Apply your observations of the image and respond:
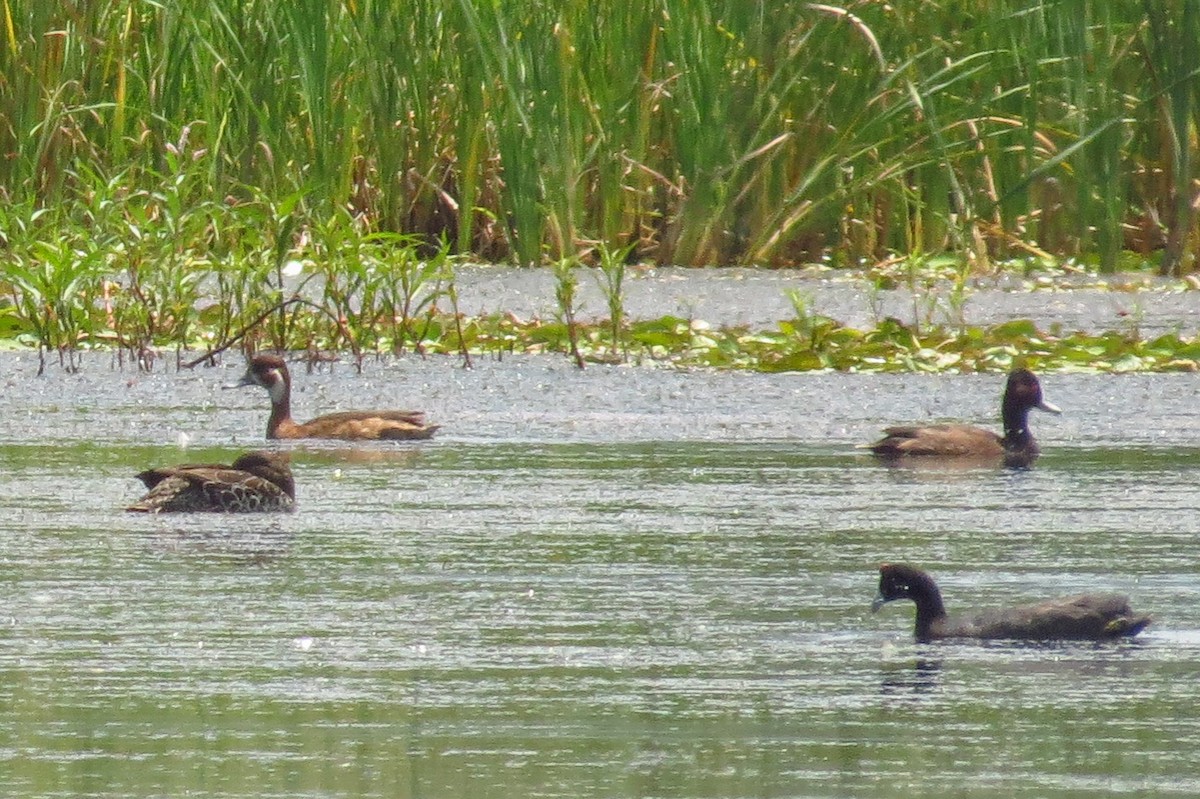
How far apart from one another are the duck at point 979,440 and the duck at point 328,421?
58.9 inches

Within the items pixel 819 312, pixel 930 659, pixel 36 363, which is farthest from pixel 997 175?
pixel 930 659

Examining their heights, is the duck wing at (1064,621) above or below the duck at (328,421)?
below

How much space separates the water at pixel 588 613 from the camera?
13.7 ft

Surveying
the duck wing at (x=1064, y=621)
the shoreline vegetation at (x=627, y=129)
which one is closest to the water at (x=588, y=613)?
the duck wing at (x=1064, y=621)

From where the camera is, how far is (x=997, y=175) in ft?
46.6

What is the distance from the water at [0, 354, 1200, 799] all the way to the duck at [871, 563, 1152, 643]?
0.06 meters

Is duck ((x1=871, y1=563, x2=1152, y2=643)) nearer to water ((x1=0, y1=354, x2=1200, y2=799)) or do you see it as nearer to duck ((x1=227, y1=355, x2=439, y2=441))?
water ((x1=0, y1=354, x2=1200, y2=799))

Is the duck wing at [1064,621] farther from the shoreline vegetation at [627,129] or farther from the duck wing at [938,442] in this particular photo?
the shoreline vegetation at [627,129]

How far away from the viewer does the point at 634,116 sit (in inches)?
548

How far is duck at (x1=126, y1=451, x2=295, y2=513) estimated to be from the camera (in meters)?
7.32

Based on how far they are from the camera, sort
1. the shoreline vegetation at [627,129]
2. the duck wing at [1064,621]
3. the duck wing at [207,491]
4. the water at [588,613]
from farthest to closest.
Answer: the shoreline vegetation at [627,129] < the duck wing at [207,491] < the duck wing at [1064,621] < the water at [588,613]

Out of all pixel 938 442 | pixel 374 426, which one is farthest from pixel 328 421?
pixel 938 442

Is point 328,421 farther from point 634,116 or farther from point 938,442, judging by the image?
point 634,116

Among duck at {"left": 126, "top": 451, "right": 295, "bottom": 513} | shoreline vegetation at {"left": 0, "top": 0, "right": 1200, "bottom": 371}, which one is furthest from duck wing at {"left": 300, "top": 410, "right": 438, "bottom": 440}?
shoreline vegetation at {"left": 0, "top": 0, "right": 1200, "bottom": 371}
